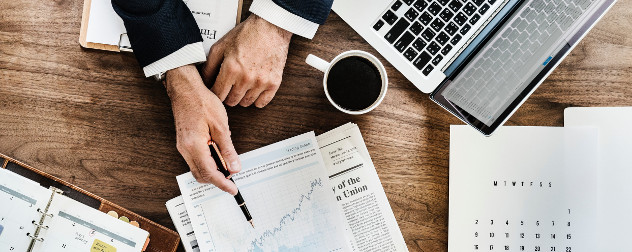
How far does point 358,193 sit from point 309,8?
14.6 inches

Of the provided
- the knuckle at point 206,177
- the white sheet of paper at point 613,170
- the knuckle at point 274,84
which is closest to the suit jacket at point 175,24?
the knuckle at point 274,84

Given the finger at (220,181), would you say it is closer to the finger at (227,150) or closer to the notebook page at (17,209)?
the finger at (227,150)

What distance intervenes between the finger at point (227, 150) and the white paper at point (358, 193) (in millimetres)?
169

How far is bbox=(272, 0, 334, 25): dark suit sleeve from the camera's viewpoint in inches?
38.9

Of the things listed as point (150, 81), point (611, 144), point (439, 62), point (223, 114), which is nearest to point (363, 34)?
point (439, 62)

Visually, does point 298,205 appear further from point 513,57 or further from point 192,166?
point 513,57

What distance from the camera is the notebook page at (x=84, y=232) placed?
3.34 feet

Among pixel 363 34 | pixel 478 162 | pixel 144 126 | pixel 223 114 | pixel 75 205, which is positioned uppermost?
pixel 363 34

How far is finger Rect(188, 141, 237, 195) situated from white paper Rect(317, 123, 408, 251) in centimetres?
20

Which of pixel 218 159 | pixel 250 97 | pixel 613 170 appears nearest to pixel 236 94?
pixel 250 97

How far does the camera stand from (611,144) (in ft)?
3.41

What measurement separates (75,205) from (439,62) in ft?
2.48

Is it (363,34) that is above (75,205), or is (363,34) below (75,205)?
above

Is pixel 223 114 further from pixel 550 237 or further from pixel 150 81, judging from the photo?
pixel 550 237
